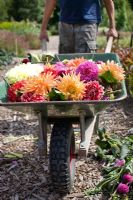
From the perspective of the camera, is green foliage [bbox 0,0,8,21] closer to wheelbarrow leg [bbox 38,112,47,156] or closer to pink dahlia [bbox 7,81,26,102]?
wheelbarrow leg [bbox 38,112,47,156]

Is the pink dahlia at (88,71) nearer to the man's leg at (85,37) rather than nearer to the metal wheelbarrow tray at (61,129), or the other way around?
the metal wheelbarrow tray at (61,129)

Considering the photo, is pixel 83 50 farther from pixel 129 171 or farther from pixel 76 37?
pixel 129 171

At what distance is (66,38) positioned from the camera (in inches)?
200

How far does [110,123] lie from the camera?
5.18 meters

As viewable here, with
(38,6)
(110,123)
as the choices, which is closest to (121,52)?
(110,123)

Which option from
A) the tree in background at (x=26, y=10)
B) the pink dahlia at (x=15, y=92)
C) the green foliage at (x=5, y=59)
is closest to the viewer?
the pink dahlia at (x=15, y=92)

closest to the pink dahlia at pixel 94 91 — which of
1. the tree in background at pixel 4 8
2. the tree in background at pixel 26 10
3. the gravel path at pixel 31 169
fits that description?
the gravel path at pixel 31 169

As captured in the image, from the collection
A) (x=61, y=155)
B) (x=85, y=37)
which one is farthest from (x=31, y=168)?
(x=85, y=37)

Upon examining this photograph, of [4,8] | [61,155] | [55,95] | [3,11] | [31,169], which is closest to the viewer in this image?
[55,95]

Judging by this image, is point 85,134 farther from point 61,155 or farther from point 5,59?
point 5,59

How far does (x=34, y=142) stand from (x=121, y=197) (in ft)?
4.50

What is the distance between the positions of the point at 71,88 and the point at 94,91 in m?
0.15

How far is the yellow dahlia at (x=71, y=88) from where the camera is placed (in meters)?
3.17

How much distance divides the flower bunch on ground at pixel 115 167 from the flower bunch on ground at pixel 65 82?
54 cm
